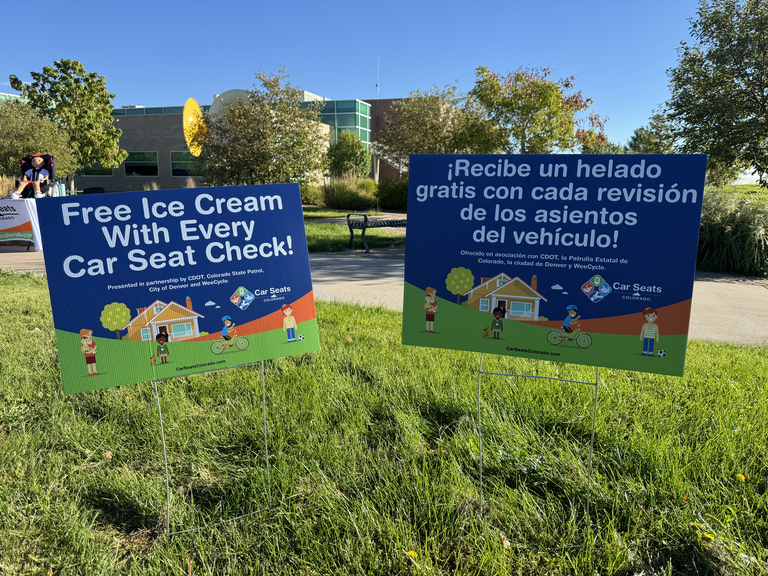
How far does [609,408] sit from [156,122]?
45.1 meters

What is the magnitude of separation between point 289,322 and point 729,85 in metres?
13.0

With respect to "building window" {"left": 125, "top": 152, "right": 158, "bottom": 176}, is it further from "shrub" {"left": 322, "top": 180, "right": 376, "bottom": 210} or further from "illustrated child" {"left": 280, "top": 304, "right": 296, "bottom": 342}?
"illustrated child" {"left": 280, "top": 304, "right": 296, "bottom": 342}

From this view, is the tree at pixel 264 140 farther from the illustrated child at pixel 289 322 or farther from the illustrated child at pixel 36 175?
the illustrated child at pixel 289 322

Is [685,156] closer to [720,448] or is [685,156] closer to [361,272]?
[720,448]

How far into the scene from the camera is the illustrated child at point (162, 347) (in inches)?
95.3

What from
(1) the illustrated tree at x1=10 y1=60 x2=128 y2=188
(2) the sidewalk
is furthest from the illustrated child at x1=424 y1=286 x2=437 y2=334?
(1) the illustrated tree at x1=10 y1=60 x2=128 y2=188

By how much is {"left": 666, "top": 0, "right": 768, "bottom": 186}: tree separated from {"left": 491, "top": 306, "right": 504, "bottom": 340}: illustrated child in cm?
1200

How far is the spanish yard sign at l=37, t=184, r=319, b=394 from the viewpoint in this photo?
2.30m

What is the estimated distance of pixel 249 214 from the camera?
254 cm

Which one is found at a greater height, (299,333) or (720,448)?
(299,333)

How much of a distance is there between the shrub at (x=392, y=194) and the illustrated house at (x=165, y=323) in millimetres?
25549

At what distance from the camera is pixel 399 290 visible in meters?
7.93

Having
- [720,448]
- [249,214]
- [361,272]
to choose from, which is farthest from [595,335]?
[361,272]

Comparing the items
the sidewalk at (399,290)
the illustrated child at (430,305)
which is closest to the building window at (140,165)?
the sidewalk at (399,290)
